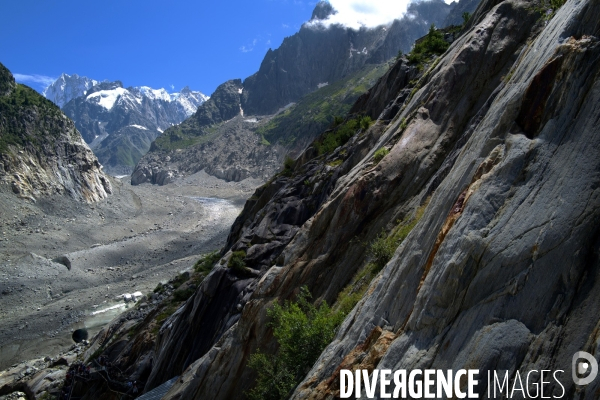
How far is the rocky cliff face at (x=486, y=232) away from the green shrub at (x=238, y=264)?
21.3ft

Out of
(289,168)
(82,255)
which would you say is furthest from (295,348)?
(82,255)

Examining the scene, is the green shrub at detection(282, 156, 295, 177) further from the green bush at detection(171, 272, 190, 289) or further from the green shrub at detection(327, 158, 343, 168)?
the green bush at detection(171, 272, 190, 289)

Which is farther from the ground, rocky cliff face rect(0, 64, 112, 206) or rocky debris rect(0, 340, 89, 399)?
rocky cliff face rect(0, 64, 112, 206)

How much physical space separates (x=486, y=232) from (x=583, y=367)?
3.11 metres

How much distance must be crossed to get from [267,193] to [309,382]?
27.9 metres

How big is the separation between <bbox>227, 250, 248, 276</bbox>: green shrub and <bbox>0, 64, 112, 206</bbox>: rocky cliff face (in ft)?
336

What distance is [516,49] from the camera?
19.2 metres

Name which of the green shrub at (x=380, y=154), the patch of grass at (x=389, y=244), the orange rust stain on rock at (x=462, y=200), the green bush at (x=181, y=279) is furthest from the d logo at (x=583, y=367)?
the green bush at (x=181, y=279)

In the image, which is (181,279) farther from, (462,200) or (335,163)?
(462,200)

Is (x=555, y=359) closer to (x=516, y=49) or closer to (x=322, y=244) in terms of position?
(x=322, y=244)

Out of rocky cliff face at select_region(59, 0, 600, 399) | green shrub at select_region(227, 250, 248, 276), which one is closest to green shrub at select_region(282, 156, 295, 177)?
green shrub at select_region(227, 250, 248, 276)

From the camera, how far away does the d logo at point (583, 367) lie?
6.38 meters

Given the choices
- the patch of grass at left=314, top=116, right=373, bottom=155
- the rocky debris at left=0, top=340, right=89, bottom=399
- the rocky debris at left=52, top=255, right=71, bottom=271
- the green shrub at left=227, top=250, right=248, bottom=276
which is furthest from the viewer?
the rocky debris at left=52, top=255, right=71, bottom=271

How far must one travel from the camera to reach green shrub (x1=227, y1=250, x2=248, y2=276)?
2641 cm
